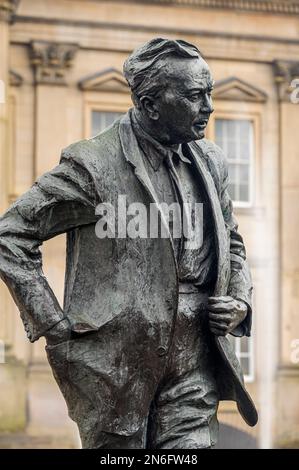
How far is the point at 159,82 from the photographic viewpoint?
21.7 feet

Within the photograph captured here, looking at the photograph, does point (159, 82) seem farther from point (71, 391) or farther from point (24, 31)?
point (24, 31)

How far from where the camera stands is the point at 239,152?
123 feet

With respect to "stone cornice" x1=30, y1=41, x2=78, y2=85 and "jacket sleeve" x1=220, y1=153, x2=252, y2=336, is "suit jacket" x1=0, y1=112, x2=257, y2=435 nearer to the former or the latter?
"jacket sleeve" x1=220, y1=153, x2=252, y2=336

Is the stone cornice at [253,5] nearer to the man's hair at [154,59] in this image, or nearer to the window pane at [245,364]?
the window pane at [245,364]

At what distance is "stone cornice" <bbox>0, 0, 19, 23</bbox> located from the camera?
116 feet

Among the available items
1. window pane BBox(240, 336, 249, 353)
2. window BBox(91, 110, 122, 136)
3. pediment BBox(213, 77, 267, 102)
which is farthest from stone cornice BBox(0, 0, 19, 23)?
window pane BBox(240, 336, 249, 353)

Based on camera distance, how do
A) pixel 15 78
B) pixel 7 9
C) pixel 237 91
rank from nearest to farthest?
pixel 7 9 → pixel 15 78 → pixel 237 91

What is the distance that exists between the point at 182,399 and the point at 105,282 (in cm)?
53

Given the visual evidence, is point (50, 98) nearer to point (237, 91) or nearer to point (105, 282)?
point (237, 91)

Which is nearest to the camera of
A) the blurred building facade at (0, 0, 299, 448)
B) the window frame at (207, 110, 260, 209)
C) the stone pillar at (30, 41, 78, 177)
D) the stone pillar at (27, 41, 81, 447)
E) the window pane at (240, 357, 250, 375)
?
the stone pillar at (27, 41, 81, 447)

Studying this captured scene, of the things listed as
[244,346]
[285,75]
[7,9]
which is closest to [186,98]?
[7,9]

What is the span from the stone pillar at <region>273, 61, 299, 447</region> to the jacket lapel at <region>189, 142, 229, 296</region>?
98.0 ft

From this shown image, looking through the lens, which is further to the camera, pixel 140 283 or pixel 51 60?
pixel 51 60

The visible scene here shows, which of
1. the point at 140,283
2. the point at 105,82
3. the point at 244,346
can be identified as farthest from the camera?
the point at 244,346
